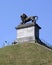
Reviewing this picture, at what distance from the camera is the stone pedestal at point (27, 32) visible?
44.6 m

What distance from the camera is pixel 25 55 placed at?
37531mm

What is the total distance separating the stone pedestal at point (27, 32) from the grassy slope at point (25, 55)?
8.33 ft

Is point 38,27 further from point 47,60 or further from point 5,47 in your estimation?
point 47,60

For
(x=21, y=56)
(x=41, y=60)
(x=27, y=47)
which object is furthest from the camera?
(x=27, y=47)

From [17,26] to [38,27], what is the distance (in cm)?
305

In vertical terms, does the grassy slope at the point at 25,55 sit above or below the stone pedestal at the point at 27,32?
below

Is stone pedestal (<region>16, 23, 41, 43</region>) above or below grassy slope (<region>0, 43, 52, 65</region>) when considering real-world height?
above

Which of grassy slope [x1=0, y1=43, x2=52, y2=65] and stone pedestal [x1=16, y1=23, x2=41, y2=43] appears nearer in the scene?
grassy slope [x1=0, y1=43, x2=52, y2=65]

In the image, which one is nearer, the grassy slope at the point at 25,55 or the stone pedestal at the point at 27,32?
the grassy slope at the point at 25,55

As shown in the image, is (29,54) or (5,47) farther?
(5,47)

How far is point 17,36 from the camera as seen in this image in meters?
46.0

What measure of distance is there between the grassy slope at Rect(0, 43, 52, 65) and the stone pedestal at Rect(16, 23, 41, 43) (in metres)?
2.54

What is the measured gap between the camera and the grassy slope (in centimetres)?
3447

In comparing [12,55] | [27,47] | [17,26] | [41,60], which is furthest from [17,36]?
[41,60]
